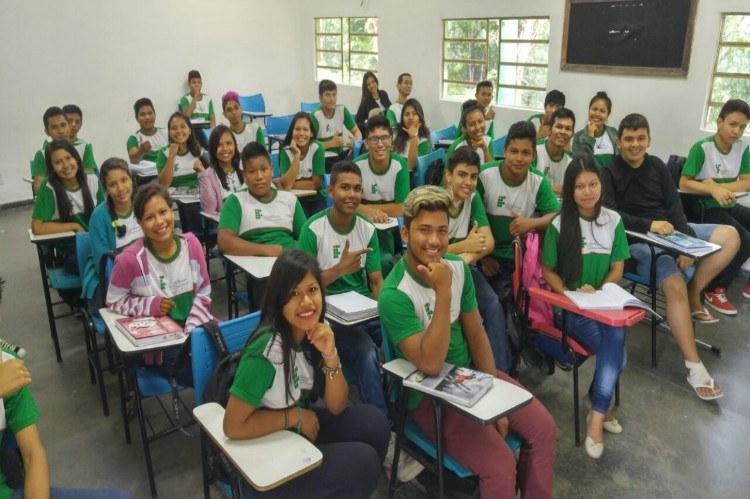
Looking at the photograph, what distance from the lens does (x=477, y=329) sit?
1.97 m

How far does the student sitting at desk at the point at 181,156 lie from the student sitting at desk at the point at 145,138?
96 centimetres

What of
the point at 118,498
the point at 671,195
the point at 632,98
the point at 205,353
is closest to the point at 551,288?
the point at 671,195

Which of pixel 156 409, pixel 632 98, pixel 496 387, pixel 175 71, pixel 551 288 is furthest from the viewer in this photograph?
pixel 175 71

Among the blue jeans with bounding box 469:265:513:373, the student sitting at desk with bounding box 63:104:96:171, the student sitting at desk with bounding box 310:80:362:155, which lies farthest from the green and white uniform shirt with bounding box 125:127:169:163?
the blue jeans with bounding box 469:265:513:373

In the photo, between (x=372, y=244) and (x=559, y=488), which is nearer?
(x=559, y=488)

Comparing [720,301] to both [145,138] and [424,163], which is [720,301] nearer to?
[424,163]

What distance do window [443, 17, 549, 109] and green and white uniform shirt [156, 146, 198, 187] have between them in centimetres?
390

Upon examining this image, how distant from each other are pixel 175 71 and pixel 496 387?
780 centimetres

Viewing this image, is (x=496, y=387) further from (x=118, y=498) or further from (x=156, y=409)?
(x=156, y=409)

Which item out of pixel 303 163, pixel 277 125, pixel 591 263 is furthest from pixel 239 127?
pixel 591 263

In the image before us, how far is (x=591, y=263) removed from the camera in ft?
8.57

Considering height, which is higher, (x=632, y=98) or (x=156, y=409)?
(x=632, y=98)

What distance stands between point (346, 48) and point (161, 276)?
7.26 m

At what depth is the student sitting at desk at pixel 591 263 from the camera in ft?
7.86
